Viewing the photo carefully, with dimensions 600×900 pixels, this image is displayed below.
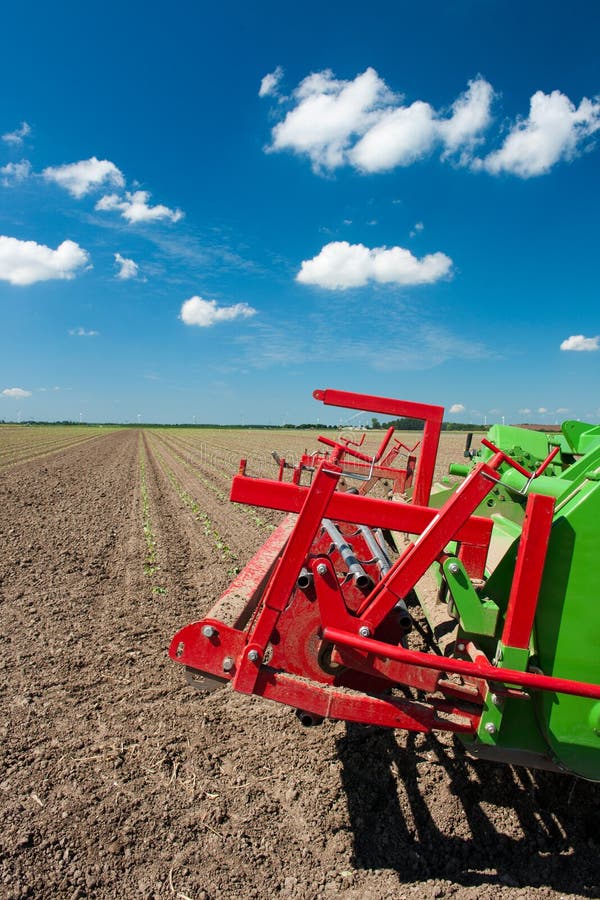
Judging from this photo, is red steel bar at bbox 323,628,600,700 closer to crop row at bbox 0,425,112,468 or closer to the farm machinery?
the farm machinery

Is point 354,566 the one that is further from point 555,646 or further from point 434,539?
point 555,646

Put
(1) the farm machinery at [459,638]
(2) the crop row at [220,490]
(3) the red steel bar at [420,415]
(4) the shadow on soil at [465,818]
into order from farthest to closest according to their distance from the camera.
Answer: (2) the crop row at [220,490] → (3) the red steel bar at [420,415] → (4) the shadow on soil at [465,818] → (1) the farm machinery at [459,638]

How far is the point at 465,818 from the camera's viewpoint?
10.8 feet

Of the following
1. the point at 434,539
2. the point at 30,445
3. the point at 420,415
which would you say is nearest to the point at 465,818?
the point at 434,539

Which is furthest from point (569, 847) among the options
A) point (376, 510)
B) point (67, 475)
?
point (67, 475)

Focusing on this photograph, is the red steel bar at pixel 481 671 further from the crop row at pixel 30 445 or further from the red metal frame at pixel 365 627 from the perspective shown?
the crop row at pixel 30 445

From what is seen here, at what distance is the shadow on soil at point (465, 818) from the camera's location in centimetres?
293

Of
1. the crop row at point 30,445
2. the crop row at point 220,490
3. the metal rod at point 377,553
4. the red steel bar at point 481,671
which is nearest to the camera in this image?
the red steel bar at point 481,671

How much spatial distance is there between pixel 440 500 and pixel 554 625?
10.4ft

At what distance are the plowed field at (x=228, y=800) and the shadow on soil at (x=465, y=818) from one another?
0.01 m

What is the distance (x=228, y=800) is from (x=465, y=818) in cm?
147

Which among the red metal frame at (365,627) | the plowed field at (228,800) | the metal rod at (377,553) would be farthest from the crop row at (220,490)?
the red metal frame at (365,627)

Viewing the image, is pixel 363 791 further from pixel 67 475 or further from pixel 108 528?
pixel 67 475

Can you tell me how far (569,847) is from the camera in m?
3.12
